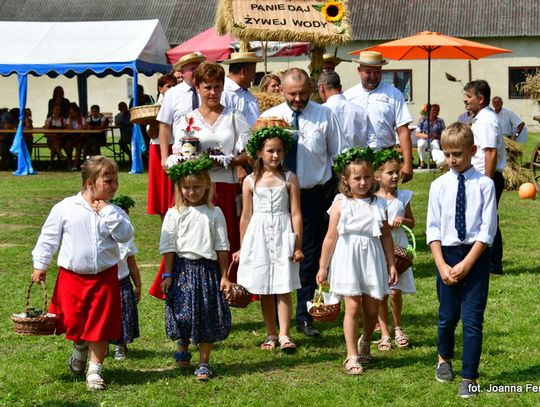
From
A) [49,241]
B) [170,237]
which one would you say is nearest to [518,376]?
[170,237]

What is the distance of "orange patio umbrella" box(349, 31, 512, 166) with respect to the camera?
20078 millimetres

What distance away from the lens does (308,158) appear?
23.5 feet

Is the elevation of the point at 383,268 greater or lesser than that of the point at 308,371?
greater

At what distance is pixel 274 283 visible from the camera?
680 cm

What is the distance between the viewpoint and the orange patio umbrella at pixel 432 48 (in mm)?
20078

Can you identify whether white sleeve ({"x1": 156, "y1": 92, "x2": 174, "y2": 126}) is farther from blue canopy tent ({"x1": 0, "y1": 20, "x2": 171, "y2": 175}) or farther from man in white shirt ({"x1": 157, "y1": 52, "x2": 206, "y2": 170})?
blue canopy tent ({"x1": 0, "y1": 20, "x2": 171, "y2": 175})

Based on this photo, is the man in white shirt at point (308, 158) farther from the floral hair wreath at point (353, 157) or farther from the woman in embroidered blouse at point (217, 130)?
the floral hair wreath at point (353, 157)

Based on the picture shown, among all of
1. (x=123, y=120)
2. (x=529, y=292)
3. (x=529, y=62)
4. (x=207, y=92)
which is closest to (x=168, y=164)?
(x=207, y=92)

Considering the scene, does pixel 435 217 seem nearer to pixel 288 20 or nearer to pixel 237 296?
pixel 237 296

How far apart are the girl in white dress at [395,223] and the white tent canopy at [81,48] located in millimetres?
15276

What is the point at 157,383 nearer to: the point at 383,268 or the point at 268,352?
Result: the point at 268,352

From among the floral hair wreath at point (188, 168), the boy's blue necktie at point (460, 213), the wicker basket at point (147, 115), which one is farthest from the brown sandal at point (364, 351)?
the wicker basket at point (147, 115)

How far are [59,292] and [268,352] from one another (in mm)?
1572

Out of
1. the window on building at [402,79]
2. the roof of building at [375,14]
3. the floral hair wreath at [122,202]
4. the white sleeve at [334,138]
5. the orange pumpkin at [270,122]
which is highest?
the roof of building at [375,14]
